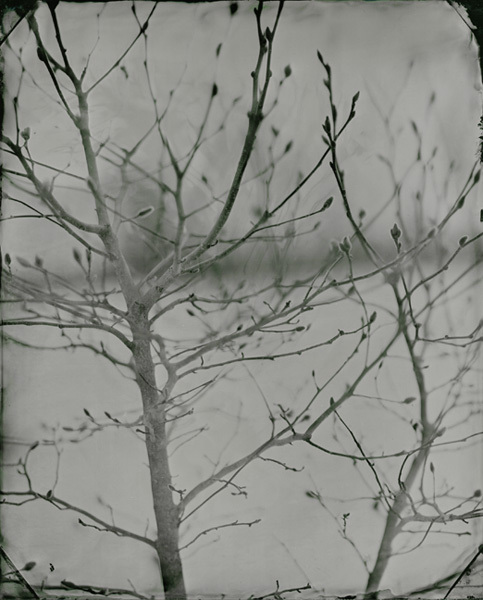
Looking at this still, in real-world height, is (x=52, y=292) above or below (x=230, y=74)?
below

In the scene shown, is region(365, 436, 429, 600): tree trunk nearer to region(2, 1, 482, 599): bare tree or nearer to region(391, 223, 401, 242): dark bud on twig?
region(2, 1, 482, 599): bare tree

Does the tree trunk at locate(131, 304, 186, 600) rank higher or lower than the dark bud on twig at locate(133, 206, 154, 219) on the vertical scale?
lower

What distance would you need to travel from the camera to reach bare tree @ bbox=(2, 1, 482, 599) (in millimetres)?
962

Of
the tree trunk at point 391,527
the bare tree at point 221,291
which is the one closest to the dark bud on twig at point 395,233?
the bare tree at point 221,291

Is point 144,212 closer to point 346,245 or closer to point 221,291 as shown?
point 221,291

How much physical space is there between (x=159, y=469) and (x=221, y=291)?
0.31 meters

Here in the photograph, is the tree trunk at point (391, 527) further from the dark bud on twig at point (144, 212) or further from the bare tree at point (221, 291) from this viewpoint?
the dark bud on twig at point (144, 212)

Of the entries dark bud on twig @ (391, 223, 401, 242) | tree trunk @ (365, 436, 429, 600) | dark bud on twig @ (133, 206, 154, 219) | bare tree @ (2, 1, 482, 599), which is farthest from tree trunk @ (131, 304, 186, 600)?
dark bud on twig @ (391, 223, 401, 242)

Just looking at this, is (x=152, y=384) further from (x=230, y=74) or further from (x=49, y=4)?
(x=49, y=4)

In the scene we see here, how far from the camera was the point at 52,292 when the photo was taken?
0.97 meters

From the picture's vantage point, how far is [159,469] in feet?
3.15

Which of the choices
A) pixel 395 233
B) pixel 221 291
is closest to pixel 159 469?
pixel 221 291

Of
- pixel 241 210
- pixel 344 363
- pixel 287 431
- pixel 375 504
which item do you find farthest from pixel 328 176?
pixel 375 504

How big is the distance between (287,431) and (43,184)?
1.89ft
